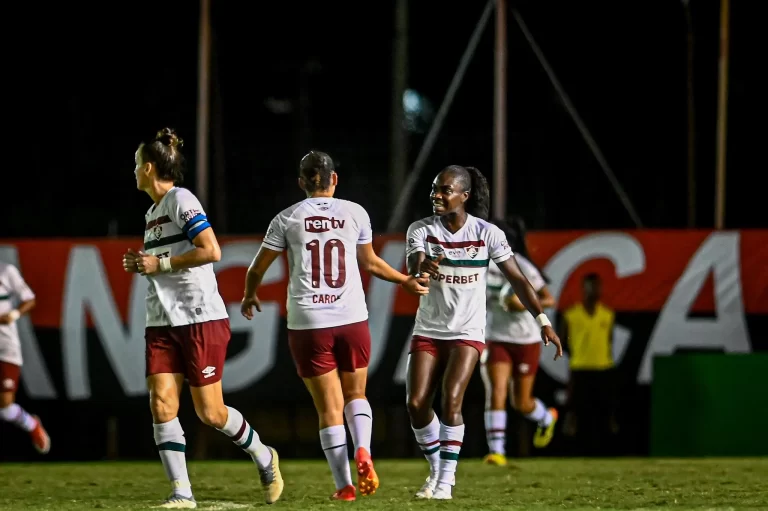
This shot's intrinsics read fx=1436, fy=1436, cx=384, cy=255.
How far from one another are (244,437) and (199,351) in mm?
717

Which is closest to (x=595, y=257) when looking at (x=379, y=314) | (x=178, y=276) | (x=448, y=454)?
(x=379, y=314)

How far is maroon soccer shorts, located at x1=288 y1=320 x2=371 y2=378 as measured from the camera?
30.7 feet

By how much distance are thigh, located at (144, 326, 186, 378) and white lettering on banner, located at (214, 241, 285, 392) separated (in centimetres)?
729

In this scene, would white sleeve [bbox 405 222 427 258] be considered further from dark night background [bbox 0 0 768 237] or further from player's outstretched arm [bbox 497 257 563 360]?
dark night background [bbox 0 0 768 237]

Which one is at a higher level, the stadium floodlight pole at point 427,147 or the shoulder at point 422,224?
the stadium floodlight pole at point 427,147

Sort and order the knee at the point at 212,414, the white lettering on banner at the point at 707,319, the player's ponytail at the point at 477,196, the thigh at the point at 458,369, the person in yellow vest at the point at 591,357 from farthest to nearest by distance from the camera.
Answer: the person in yellow vest at the point at 591,357, the white lettering on banner at the point at 707,319, the player's ponytail at the point at 477,196, the thigh at the point at 458,369, the knee at the point at 212,414

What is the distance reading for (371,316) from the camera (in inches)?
641

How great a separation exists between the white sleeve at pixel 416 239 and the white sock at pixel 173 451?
206cm

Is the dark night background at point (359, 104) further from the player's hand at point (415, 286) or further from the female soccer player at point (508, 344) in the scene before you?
the player's hand at point (415, 286)

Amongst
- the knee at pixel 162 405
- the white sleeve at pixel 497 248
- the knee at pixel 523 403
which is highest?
the white sleeve at pixel 497 248

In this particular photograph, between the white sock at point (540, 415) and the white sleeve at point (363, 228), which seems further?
the white sock at point (540, 415)

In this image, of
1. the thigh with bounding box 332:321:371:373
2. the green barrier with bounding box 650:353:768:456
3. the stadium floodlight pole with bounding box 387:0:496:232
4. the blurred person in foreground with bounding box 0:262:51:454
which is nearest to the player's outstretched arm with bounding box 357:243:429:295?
the thigh with bounding box 332:321:371:373

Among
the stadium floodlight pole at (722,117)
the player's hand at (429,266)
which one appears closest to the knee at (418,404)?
the player's hand at (429,266)

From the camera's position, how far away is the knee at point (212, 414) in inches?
357
